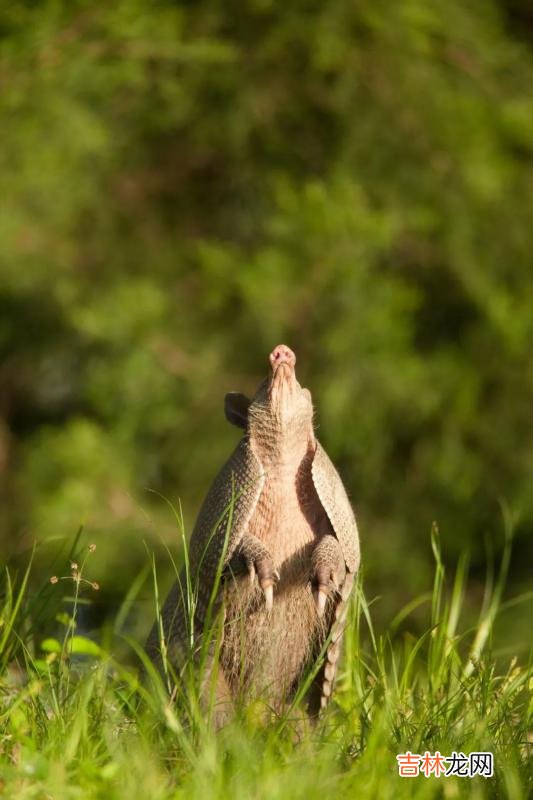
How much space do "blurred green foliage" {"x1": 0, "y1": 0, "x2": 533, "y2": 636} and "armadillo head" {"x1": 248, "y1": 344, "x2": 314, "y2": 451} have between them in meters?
2.94

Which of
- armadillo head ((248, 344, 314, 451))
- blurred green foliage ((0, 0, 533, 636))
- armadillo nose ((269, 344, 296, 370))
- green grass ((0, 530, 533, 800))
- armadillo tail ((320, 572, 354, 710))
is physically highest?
blurred green foliage ((0, 0, 533, 636))

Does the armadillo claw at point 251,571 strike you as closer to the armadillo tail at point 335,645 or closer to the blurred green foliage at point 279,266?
the armadillo tail at point 335,645

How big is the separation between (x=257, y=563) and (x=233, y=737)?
30 cm

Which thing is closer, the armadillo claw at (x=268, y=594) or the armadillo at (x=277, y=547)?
the armadillo claw at (x=268, y=594)

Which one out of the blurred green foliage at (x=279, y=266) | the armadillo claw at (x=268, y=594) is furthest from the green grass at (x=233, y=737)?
the blurred green foliage at (x=279, y=266)

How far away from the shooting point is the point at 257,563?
2.09 metres

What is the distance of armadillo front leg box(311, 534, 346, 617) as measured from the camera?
206 cm

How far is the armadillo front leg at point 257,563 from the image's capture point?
206 cm

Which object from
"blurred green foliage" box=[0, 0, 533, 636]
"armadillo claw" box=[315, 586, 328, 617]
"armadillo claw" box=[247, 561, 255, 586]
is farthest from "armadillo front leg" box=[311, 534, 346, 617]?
"blurred green foliage" box=[0, 0, 533, 636]

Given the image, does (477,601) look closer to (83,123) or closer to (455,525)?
(455,525)

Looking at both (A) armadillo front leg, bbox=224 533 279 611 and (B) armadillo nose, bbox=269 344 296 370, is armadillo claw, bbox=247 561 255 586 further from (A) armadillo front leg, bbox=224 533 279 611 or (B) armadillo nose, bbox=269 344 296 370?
(B) armadillo nose, bbox=269 344 296 370

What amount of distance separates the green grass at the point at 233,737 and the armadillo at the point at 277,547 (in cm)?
11

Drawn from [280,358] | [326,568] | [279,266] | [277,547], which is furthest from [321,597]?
[279,266]

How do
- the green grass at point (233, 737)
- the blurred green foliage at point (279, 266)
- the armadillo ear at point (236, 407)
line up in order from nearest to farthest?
the green grass at point (233, 737) < the armadillo ear at point (236, 407) < the blurred green foliage at point (279, 266)
